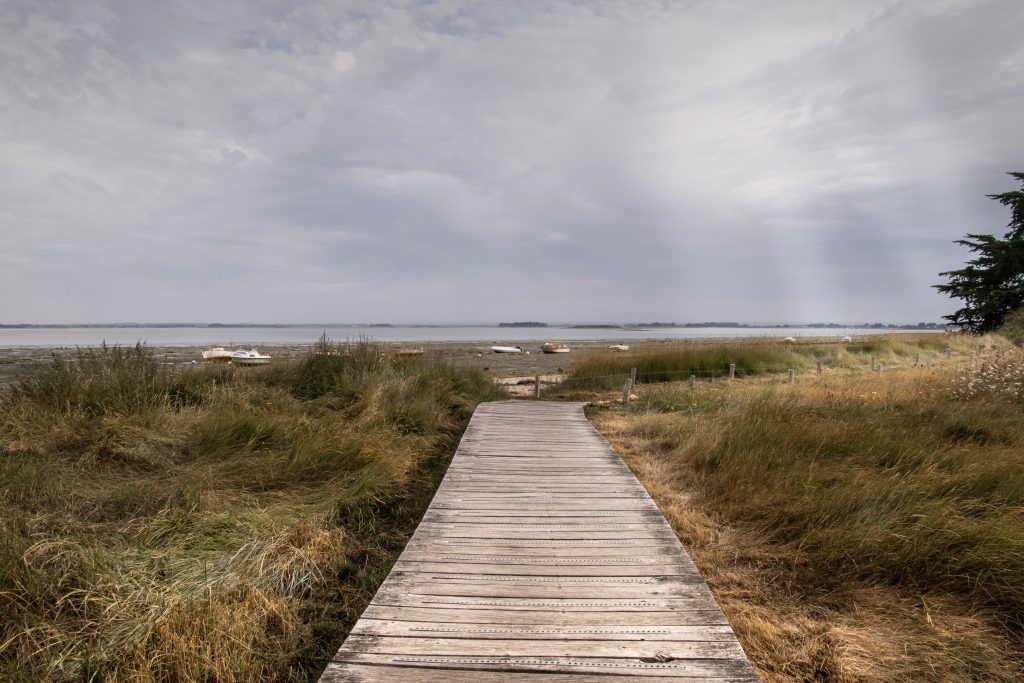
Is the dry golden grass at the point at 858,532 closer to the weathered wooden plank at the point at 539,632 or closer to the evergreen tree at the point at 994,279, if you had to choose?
the weathered wooden plank at the point at 539,632

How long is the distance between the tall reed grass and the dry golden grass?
2.61 meters

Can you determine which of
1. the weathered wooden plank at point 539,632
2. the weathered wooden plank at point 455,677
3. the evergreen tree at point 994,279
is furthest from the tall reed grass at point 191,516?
the evergreen tree at point 994,279

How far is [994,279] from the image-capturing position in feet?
81.7

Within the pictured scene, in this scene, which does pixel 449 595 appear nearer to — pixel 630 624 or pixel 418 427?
pixel 630 624

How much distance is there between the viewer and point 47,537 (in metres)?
3.28

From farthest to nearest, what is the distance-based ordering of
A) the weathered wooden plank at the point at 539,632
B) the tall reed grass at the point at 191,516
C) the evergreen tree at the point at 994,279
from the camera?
the evergreen tree at the point at 994,279 → the tall reed grass at the point at 191,516 → the weathered wooden plank at the point at 539,632

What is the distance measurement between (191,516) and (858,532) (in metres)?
4.97

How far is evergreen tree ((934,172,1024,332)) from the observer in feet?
78.5

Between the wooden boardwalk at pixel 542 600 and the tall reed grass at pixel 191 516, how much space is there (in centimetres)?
67

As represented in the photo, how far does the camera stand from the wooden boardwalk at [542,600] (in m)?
2.22

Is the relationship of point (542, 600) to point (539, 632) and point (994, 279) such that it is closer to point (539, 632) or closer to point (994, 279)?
point (539, 632)

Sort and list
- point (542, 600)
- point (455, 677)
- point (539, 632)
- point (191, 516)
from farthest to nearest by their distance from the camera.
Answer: point (191, 516), point (542, 600), point (539, 632), point (455, 677)

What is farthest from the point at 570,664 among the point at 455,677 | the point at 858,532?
the point at 858,532

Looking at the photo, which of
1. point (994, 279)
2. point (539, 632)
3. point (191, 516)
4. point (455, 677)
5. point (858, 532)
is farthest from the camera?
point (994, 279)
